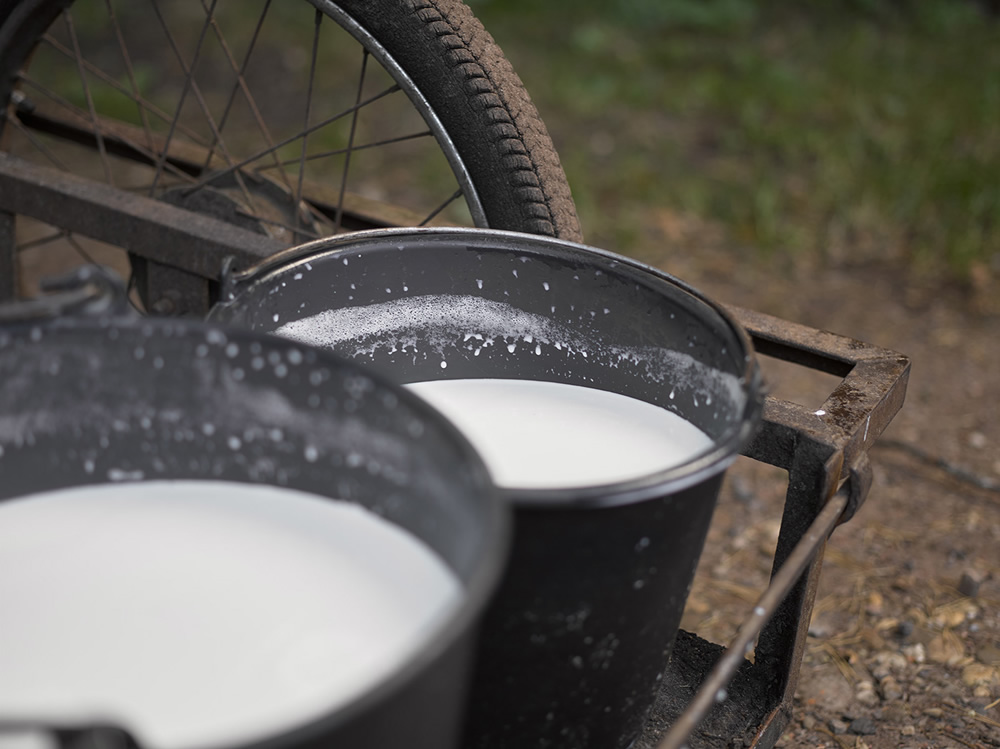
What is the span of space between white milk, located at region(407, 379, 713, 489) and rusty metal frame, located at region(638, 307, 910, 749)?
19 cm

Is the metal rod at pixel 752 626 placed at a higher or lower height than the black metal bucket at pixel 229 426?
lower

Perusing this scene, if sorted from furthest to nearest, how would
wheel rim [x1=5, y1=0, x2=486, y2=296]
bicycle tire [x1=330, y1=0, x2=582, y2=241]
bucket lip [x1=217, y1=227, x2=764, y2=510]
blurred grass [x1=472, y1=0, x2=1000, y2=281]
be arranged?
blurred grass [x1=472, y1=0, x2=1000, y2=281], wheel rim [x1=5, y1=0, x2=486, y2=296], bicycle tire [x1=330, y1=0, x2=582, y2=241], bucket lip [x1=217, y1=227, x2=764, y2=510]

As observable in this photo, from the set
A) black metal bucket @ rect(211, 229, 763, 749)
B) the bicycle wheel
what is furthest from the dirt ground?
the bicycle wheel

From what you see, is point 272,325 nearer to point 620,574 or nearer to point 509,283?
point 509,283

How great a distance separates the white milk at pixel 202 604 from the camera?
2.51 ft

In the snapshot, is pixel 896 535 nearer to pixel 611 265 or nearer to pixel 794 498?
pixel 794 498

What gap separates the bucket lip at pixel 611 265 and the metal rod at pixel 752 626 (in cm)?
15

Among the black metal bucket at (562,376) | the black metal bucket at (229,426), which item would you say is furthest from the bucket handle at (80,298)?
the black metal bucket at (562,376)

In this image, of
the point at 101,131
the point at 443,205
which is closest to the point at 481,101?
the point at 443,205

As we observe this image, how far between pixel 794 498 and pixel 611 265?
412 mm

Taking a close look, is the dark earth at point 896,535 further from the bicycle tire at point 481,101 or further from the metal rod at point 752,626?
the bicycle tire at point 481,101

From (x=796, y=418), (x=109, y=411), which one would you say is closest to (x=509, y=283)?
(x=796, y=418)

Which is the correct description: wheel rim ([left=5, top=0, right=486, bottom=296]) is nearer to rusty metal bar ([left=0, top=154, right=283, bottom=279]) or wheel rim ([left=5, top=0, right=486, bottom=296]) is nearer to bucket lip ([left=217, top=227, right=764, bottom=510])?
rusty metal bar ([left=0, top=154, right=283, bottom=279])

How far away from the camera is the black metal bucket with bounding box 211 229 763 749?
3.18 feet
